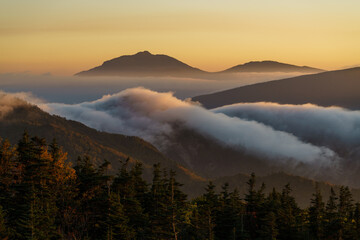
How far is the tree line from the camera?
329ft

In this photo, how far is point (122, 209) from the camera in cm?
10725

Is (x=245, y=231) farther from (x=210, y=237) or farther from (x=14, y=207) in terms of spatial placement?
(x=14, y=207)

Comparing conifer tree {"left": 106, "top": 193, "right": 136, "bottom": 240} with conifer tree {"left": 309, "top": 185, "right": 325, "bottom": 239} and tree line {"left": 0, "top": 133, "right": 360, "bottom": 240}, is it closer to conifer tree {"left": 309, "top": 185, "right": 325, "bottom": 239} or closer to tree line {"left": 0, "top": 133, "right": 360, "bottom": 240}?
tree line {"left": 0, "top": 133, "right": 360, "bottom": 240}

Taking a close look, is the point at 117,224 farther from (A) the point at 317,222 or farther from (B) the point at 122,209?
(A) the point at 317,222

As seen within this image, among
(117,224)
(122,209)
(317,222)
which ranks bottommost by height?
(317,222)

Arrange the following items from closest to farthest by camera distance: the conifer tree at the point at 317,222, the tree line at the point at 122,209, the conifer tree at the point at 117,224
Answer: the conifer tree at the point at 117,224 → the tree line at the point at 122,209 → the conifer tree at the point at 317,222

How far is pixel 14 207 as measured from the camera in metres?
103

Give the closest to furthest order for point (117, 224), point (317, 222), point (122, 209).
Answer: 1. point (117, 224)
2. point (122, 209)
3. point (317, 222)

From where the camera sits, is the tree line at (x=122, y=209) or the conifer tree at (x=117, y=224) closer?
the conifer tree at (x=117, y=224)

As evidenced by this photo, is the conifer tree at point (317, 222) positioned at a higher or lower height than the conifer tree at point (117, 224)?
lower

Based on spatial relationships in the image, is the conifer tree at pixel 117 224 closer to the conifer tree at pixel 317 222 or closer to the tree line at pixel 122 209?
the tree line at pixel 122 209

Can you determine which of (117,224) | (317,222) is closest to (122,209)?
(117,224)

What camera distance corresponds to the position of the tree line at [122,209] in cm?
10038

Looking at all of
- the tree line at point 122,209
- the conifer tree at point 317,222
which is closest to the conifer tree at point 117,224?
the tree line at point 122,209
